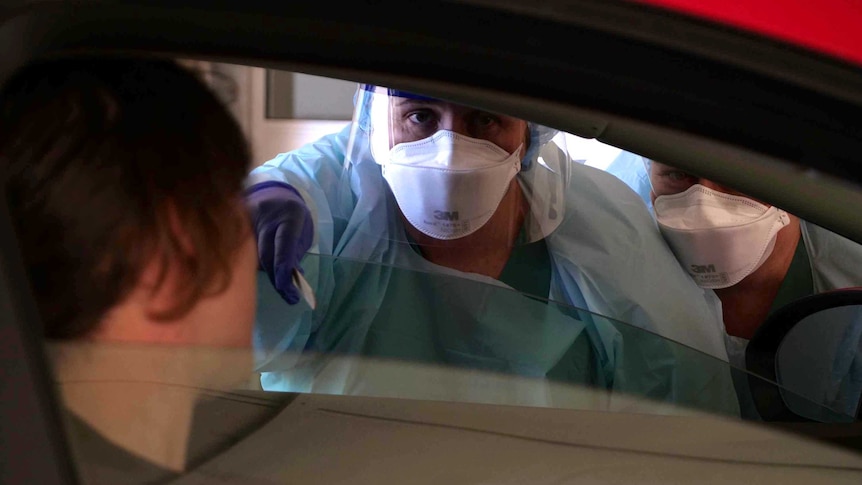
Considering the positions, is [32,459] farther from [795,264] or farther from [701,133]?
[795,264]

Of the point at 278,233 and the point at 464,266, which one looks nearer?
the point at 278,233

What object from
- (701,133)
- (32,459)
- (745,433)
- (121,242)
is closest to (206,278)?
(121,242)

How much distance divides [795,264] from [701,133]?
1.55 meters

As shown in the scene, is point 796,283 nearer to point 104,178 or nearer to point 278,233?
point 278,233

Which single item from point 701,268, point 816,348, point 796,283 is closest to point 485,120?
point 816,348

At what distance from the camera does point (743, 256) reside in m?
1.80

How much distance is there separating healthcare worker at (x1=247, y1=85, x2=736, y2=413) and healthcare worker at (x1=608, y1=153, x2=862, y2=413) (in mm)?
52

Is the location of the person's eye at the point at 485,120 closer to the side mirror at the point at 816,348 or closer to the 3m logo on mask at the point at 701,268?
the side mirror at the point at 816,348

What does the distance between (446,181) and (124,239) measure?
0.98 meters

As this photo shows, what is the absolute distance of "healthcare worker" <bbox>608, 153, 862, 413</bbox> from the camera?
1601 millimetres

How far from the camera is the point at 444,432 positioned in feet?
2.09

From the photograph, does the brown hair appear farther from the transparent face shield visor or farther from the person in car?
the transparent face shield visor

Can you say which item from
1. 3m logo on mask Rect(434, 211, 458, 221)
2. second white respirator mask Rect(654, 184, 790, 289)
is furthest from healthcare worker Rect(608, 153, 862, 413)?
3m logo on mask Rect(434, 211, 458, 221)

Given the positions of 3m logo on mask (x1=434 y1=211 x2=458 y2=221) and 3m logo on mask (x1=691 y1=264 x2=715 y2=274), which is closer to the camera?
3m logo on mask (x1=434 y1=211 x2=458 y2=221)
